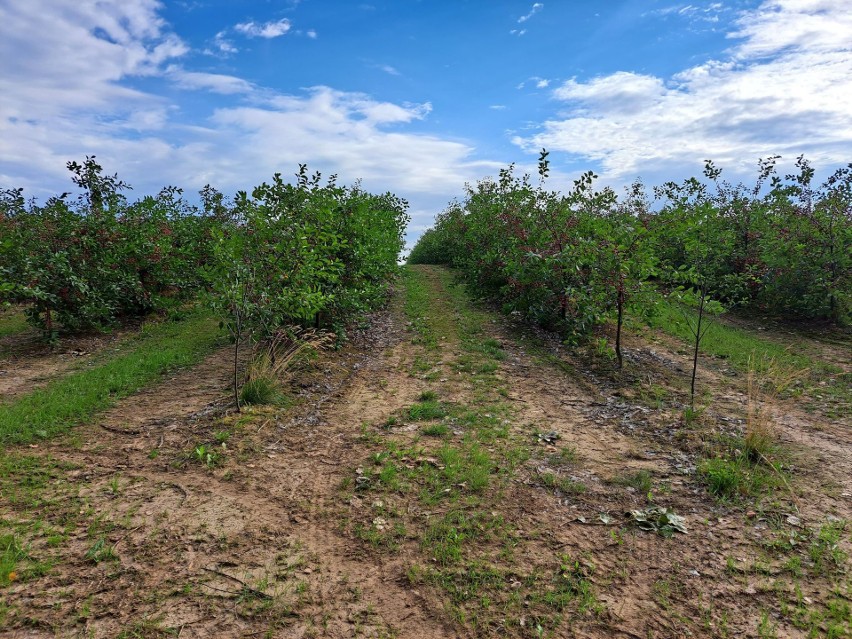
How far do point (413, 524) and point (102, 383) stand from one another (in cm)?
505

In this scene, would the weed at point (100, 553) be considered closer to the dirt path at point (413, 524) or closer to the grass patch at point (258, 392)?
the dirt path at point (413, 524)

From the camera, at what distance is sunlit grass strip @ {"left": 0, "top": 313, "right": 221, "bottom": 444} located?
5004 millimetres

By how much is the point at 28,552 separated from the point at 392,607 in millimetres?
2447

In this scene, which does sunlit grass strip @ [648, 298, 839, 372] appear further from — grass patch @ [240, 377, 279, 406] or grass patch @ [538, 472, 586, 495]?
grass patch @ [240, 377, 279, 406]

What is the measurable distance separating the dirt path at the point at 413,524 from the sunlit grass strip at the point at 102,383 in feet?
1.20

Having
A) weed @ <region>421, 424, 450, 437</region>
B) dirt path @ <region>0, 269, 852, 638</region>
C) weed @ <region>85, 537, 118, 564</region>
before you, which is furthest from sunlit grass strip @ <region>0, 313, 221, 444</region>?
weed @ <region>421, 424, 450, 437</region>

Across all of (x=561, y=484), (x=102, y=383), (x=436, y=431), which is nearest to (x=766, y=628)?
(x=561, y=484)

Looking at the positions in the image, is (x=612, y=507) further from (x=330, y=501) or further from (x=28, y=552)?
(x=28, y=552)

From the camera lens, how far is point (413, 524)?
364cm

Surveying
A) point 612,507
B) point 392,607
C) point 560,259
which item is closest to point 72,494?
point 392,607

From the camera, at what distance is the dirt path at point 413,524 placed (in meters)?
2.79

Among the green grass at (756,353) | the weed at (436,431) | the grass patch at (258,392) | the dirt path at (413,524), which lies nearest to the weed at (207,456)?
the dirt path at (413,524)

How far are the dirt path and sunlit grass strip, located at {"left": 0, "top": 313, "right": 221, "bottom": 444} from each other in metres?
0.37

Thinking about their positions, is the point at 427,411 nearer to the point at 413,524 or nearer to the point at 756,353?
the point at 413,524
